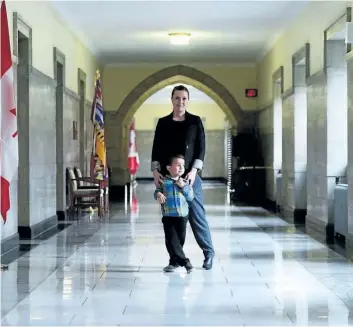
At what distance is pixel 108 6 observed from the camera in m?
10.8

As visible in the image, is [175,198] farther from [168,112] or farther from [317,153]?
[168,112]

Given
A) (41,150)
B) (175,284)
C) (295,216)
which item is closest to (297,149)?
(295,216)

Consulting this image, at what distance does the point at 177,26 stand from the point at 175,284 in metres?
7.82

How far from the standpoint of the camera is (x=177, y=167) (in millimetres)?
5945

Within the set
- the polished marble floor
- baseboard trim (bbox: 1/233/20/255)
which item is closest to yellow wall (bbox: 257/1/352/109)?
the polished marble floor

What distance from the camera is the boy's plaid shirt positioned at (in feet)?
19.5

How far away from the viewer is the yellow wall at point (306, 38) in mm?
9164

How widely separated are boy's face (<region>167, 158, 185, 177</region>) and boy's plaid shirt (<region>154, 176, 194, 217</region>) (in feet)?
0.20

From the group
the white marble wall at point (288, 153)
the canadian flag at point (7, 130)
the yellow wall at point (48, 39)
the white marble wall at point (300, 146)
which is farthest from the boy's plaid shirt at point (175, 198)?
the white marble wall at point (288, 153)

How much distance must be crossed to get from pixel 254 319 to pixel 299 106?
7.94 metres

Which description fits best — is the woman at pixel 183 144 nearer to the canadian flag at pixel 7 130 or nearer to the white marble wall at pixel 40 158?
the canadian flag at pixel 7 130

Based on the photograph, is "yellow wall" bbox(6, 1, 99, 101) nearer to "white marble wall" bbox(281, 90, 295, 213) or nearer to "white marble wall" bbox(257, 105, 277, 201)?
"white marble wall" bbox(281, 90, 295, 213)

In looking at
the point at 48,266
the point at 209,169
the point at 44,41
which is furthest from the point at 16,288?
the point at 209,169

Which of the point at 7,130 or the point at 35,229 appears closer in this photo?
the point at 7,130
